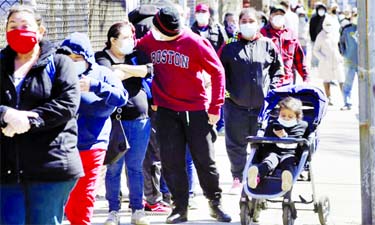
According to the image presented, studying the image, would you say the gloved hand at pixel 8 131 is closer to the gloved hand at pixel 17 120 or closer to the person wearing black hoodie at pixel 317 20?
the gloved hand at pixel 17 120

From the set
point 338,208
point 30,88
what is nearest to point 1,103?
point 30,88

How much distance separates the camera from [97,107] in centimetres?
737

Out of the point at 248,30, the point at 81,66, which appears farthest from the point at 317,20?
the point at 81,66

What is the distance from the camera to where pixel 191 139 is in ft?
29.2

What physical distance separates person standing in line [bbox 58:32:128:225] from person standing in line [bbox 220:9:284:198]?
284cm

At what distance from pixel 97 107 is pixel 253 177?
155cm

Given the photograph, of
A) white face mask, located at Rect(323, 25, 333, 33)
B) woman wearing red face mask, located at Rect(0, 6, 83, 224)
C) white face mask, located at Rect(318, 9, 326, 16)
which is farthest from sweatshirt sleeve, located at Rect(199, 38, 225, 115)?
white face mask, located at Rect(318, 9, 326, 16)

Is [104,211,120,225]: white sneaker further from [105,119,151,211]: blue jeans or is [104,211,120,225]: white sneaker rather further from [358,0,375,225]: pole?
[358,0,375,225]: pole

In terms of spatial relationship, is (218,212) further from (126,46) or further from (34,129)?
(34,129)

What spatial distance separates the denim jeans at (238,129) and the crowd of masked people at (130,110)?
1 cm

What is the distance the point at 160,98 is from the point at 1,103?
306 centimetres

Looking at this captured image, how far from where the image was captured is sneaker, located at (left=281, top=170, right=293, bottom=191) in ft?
26.6

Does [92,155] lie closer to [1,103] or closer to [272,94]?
[1,103]

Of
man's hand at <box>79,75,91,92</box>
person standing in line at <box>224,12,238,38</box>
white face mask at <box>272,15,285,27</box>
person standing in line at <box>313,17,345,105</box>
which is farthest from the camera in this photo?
person standing in line at <box>313,17,345,105</box>
